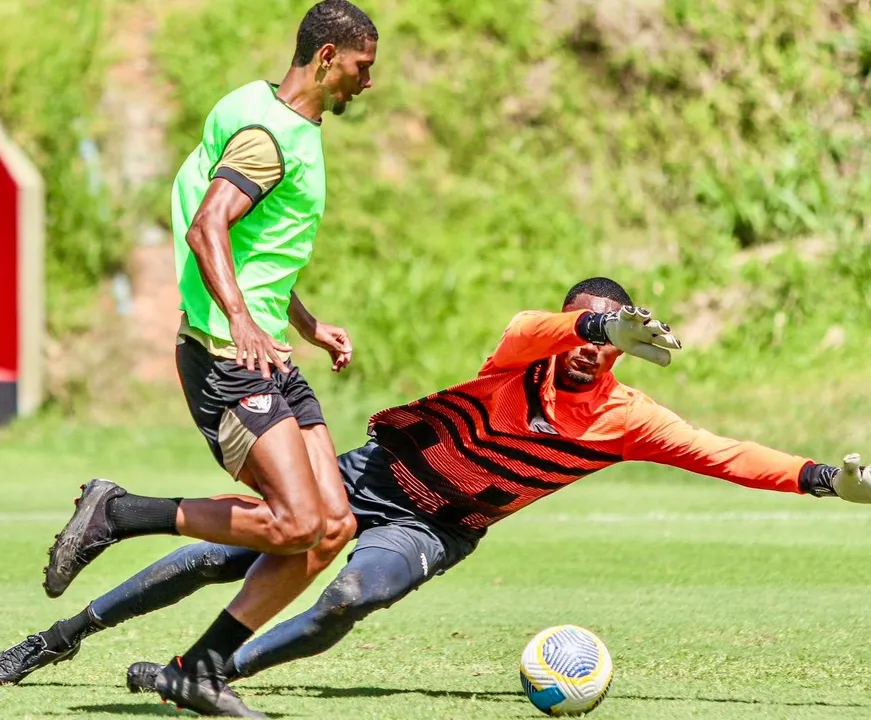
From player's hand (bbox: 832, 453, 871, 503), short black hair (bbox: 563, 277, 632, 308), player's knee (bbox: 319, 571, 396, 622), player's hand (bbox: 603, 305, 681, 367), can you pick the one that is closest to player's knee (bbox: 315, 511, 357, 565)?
player's knee (bbox: 319, 571, 396, 622)

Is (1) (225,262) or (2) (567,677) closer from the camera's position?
(1) (225,262)

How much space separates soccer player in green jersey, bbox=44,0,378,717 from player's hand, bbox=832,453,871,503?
1.83 meters

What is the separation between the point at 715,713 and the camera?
566 cm

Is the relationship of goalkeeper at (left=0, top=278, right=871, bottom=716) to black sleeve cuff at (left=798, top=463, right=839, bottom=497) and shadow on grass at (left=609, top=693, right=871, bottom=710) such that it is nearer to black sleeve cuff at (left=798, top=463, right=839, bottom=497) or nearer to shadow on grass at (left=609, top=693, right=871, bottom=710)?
black sleeve cuff at (left=798, top=463, right=839, bottom=497)

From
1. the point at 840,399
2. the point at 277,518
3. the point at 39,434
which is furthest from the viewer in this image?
the point at 39,434

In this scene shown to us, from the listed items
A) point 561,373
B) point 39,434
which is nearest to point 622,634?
point 561,373

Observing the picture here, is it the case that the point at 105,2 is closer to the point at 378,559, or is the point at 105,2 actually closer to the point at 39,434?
the point at 39,434

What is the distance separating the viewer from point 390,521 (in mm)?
6379

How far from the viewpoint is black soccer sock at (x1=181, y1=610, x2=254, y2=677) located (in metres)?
5.66

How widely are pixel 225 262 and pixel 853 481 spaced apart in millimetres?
2417

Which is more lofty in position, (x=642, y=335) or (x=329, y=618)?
(x=642, y=335)

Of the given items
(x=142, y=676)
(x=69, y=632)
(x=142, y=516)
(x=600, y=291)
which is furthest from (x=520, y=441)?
(x=69, y=632)

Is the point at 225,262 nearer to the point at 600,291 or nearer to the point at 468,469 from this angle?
the point at 468,469

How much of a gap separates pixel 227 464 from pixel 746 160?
15.8 metres
